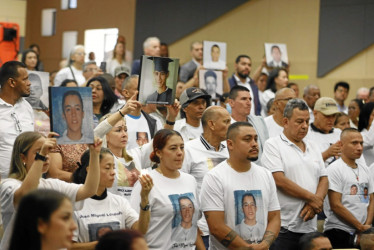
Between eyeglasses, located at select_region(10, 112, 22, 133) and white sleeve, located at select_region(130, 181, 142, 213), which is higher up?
eyeglasses, located at select_region(10, 112, 22, 133)

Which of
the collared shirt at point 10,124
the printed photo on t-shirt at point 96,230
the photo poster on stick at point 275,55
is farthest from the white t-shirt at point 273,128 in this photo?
the photo poster on stick at point 275,55

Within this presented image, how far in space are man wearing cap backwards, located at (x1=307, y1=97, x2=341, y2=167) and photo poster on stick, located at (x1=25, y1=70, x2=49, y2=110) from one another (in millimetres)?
2590

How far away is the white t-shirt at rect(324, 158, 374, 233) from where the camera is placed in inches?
265

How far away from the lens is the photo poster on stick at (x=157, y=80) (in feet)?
17.6

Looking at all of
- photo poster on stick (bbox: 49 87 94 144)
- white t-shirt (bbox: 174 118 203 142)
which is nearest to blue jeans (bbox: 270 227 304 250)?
white t-shirt (bbox: 174 118 203 142)

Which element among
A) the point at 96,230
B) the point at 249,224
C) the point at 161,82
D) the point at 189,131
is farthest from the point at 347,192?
the point at 96,230

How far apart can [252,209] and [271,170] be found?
0.85 metres

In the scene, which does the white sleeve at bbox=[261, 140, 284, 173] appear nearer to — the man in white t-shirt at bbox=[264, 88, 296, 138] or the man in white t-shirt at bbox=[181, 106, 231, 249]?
the man in white t-shirt at bbox=[181, 106, 231, 249]

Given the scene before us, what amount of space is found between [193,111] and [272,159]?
878mm

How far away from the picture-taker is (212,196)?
524 centimetres

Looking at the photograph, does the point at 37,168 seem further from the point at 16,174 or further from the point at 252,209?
the point at 252,209

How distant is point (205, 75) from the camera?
323 inches

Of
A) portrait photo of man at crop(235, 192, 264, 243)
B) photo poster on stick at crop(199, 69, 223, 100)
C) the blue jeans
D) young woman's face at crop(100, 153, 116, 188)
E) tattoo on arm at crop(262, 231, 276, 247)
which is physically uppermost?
photo poster on stick at crop(199, 69, 223, 100)

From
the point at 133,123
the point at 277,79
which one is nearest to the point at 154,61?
the point at 133,123
